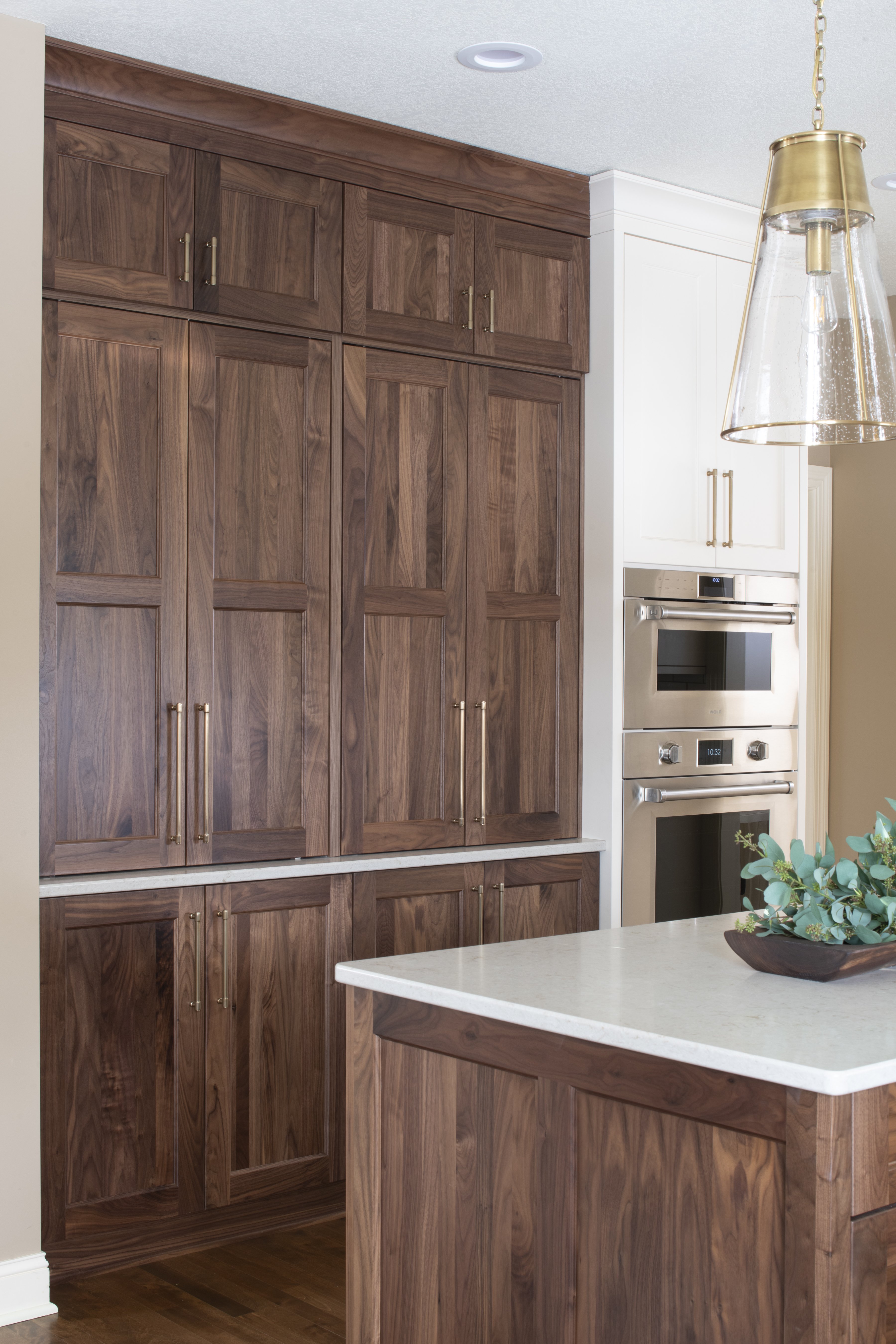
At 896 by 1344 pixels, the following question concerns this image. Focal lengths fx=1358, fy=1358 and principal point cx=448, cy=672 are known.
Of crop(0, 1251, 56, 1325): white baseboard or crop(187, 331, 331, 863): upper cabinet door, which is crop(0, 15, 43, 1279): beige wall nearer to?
crop(0, 1251, 56, 1325): white baseboard

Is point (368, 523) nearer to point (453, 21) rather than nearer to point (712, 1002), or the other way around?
point (453, 21)

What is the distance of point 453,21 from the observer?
2885 millimetres

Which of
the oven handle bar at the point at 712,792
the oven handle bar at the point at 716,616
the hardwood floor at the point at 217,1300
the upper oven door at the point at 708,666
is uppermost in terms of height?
the oven handle bar at the point at 716,616

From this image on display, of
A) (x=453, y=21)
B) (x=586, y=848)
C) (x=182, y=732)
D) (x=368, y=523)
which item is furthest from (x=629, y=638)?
(x=453, y=21)

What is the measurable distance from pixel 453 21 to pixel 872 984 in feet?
6.97

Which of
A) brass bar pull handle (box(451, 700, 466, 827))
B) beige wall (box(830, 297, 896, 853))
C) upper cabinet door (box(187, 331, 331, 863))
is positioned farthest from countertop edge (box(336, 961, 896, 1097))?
beige wall (box(830, 297, 896, 853))

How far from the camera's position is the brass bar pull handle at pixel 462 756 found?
12.2 feet

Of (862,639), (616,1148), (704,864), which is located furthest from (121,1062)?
(862,639)

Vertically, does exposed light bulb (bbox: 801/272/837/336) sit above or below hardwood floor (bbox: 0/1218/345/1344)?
above

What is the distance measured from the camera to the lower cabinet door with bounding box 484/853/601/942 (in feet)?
12.3

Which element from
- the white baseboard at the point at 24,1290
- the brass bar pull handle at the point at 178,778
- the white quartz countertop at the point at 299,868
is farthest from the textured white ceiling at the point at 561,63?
the white baseboard at the point at 24,1290

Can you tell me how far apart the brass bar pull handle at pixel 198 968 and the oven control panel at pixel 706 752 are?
1.34 metres

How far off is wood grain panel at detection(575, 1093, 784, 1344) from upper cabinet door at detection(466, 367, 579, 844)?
74.2 inches

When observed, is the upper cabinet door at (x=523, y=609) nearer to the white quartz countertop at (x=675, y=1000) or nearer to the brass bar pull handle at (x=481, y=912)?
the brass bar pull handle at (x=481, y=912)
